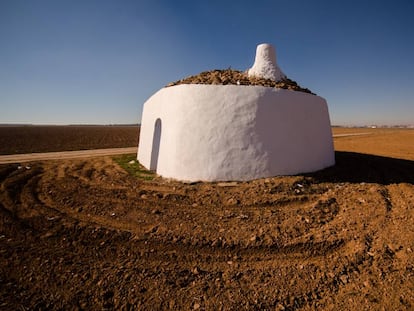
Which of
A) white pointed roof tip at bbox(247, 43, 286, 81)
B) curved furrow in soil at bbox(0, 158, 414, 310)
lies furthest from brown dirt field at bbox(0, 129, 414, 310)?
white pointed roof tip at bbox(247, 43, 286, 81)

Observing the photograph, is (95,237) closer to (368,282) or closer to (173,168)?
(173,168)

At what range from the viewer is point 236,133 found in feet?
20.4

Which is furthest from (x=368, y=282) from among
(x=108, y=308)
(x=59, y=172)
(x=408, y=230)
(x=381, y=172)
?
(x=59, y=172)

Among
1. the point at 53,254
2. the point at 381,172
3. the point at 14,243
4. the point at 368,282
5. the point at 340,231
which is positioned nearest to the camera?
the point at 368,282

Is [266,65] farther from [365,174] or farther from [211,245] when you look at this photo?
[211,245]

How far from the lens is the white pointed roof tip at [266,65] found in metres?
8.02

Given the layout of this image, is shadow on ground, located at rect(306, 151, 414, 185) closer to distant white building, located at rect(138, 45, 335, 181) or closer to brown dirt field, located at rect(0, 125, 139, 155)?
distant white building, located at rect(138, 45, 335, 181)

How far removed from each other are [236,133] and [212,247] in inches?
140

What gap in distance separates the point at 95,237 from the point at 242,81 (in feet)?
19.8

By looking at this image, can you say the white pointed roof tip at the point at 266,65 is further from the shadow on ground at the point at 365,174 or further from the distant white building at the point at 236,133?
the shadow on ground at the point at 365,174

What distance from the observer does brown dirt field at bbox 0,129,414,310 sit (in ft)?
8.27

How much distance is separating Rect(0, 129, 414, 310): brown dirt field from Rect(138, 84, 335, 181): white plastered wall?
0.52 metres

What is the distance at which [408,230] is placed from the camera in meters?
3.82

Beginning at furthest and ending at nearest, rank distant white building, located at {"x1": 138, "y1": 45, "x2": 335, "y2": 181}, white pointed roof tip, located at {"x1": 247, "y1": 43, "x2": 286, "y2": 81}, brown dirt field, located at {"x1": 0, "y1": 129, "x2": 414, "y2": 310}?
white pointed roof tip, located at {"x1": 247, "y1": 43, "x2": 286, "y2": 81}, distant white building, located at {"x1": 138, "y1": 45, "x2": 335, "y2": 181}, brown dirt field, located at {"x1": 0, "y1": 129, "x2": 414, "y2": 310}
